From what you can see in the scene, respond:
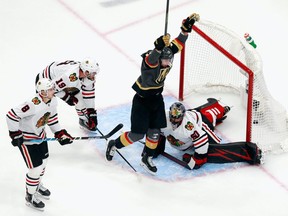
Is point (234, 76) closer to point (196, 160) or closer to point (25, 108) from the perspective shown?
point (196, 160)

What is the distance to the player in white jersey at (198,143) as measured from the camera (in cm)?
615

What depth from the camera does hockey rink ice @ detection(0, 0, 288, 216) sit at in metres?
6.00

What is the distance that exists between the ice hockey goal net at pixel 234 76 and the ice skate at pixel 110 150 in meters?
0.94

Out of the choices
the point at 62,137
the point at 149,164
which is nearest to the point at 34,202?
the point at 62,137

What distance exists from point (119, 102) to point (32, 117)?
5.01 feet

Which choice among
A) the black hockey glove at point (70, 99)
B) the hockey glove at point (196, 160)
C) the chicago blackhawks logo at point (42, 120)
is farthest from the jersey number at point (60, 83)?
the hockey glove at point (196, 160)

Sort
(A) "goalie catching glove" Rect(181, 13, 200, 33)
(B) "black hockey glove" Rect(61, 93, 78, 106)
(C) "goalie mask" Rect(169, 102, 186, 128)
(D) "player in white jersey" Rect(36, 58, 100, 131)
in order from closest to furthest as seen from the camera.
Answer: (A) "goalie catching glove" Rect(181, 13, 200, 33)
(C) "goalie mask" Rect(169, 102, 186, 128)
(D) "player in white jersey" Rect(36, 58, 100, 131)
(B) "black hockey glove" Rect(61, 93, 78, 106)

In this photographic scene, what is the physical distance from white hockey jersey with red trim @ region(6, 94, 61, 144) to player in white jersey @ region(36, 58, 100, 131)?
1.78 feet

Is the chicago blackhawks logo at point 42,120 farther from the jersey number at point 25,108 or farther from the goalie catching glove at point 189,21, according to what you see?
the goalie catching glove at point 189,21

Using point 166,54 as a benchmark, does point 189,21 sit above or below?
above

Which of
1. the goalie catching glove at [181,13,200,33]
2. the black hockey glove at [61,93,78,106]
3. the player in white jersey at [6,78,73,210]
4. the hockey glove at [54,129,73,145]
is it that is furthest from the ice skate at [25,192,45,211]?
the goalie catching glove at [181,13,200,33]

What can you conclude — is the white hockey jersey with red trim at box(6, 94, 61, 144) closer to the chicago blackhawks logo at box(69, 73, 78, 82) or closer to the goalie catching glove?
the chicago blackhawks logo at box(69, 73, 78, 82)

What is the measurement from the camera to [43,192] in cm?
595

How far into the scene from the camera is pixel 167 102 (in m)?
7.01
